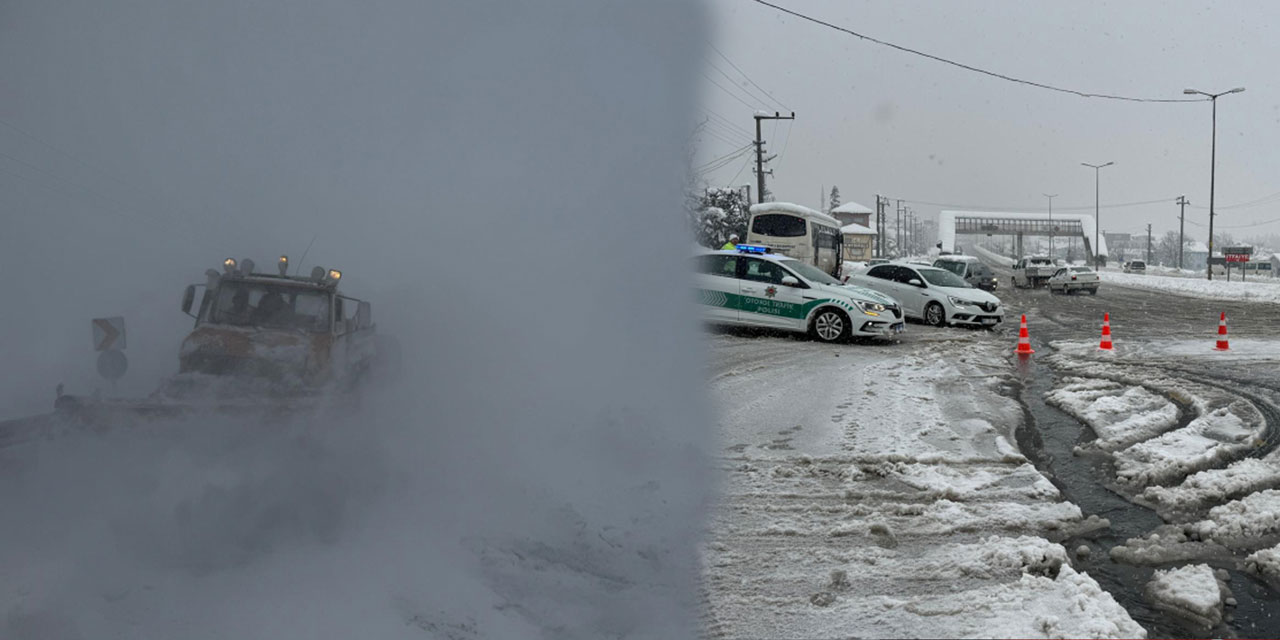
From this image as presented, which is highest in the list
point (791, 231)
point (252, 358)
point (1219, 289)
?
point (791, 231)

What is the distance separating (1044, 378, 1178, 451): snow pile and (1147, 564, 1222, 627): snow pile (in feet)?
9.74

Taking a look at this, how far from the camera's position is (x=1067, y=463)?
6.63m

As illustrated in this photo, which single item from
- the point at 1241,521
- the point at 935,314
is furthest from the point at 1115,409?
the point at 935,314

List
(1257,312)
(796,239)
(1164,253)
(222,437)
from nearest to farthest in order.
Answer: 1. (222,437)
2. (1257,312)
3. (796,239)
4. (1164,253)

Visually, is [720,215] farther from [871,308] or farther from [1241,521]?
[1241,521]

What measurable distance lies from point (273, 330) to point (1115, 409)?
7723 mm

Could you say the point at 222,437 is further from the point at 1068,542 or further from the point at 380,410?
the point at 1068,542

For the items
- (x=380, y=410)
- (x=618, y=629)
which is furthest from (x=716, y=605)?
(x=380, y=410)

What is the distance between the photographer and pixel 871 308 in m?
14.4

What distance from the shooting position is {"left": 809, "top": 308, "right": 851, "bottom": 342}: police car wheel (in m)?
14.4

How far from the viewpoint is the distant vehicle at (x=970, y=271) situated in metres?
31.7

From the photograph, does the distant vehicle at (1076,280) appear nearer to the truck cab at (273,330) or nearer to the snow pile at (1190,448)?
the snow pile at (1190,448)

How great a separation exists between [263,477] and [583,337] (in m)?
7.39

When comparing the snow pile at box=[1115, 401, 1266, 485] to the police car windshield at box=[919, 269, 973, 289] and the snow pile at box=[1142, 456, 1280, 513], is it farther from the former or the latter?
the police car windshield at box=[919, 269, 973, 289]
